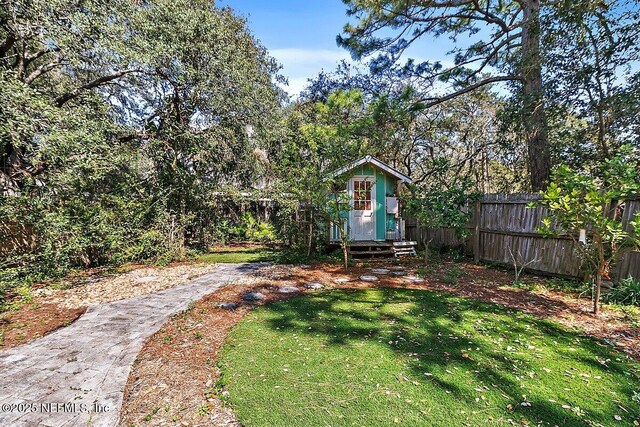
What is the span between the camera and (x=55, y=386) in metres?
2.62

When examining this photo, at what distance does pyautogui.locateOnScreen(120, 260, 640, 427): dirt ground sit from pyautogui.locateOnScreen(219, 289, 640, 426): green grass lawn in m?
0.22

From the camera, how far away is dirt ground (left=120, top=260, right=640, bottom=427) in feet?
7.76

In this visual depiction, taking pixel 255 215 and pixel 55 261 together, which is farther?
pixel 255 215

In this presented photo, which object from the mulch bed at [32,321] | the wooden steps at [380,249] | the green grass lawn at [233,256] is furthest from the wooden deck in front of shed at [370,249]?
the mulch bed at [32,321]

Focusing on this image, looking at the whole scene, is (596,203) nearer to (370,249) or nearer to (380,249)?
(370,249)

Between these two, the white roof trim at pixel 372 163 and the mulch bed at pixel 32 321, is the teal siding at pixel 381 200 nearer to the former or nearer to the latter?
the white roof trim at pixel 372 163

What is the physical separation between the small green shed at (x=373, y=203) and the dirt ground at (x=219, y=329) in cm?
265

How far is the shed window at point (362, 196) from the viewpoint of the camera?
10148 mm

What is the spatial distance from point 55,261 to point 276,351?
5942 mm

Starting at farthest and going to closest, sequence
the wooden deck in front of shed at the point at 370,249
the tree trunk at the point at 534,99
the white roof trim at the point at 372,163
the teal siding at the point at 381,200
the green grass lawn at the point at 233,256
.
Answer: the teal siding at the point at 381,200 → the green grass lawn at the point at 233,256 → the wooden deck in front of shed at the point at 370,249 → the white roof trim at the point at 372,163 → the tree trunk at the point at 534,99

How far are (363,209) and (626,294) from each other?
661cm

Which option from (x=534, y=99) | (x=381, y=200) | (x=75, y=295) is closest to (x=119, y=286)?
(x=75, y=295)

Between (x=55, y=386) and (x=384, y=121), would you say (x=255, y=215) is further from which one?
(x=55, y=386)

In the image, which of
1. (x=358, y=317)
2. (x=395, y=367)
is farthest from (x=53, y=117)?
(x=395, y=367)
